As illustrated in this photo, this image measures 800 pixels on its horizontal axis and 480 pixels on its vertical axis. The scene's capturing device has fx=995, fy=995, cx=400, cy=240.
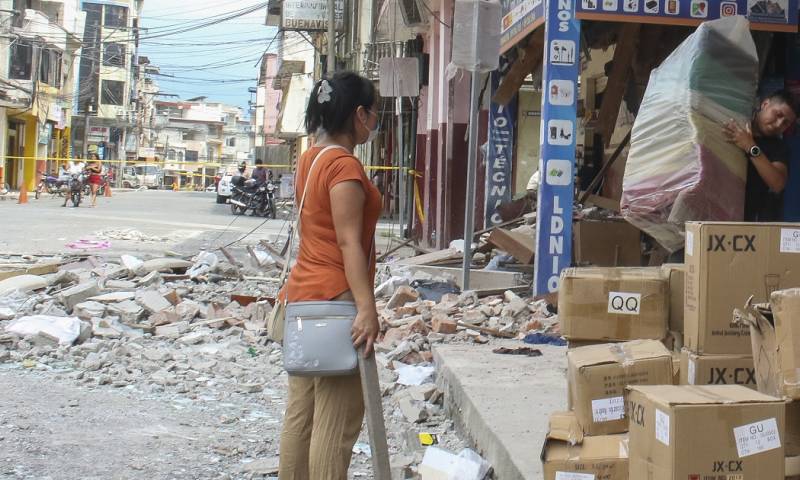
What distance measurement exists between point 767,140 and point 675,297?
153 cm

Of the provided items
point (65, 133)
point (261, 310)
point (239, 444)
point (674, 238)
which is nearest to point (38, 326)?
point (261, 310)

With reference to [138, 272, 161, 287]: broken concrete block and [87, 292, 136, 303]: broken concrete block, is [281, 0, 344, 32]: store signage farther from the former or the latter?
[87, 292, 136, 303]: broken concrete block

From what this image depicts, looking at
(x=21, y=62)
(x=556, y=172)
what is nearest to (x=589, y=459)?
(x=556, y=172)

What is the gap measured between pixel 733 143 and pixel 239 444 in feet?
9.94

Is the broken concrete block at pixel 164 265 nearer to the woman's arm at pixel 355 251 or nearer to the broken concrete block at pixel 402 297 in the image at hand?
the broken concrete block at pixel 402 297

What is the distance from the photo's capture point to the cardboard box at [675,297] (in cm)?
416

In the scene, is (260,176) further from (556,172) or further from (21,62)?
(556,172)

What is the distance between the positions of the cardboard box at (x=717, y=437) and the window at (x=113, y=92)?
247 feet

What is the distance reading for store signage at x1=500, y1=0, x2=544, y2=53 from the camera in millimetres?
8891

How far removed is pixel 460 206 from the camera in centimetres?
1507

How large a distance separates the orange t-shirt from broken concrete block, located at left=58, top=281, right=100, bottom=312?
6071 mm

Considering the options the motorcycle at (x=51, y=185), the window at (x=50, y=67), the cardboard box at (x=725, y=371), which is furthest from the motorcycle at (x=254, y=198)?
the cardboard box at (x=725, y=371)

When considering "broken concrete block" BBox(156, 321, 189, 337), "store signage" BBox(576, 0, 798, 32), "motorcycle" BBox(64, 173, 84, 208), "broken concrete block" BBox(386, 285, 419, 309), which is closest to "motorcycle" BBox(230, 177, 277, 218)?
"motorcycle" BBox(64, 173, 84, 208)

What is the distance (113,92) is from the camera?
7494cm
